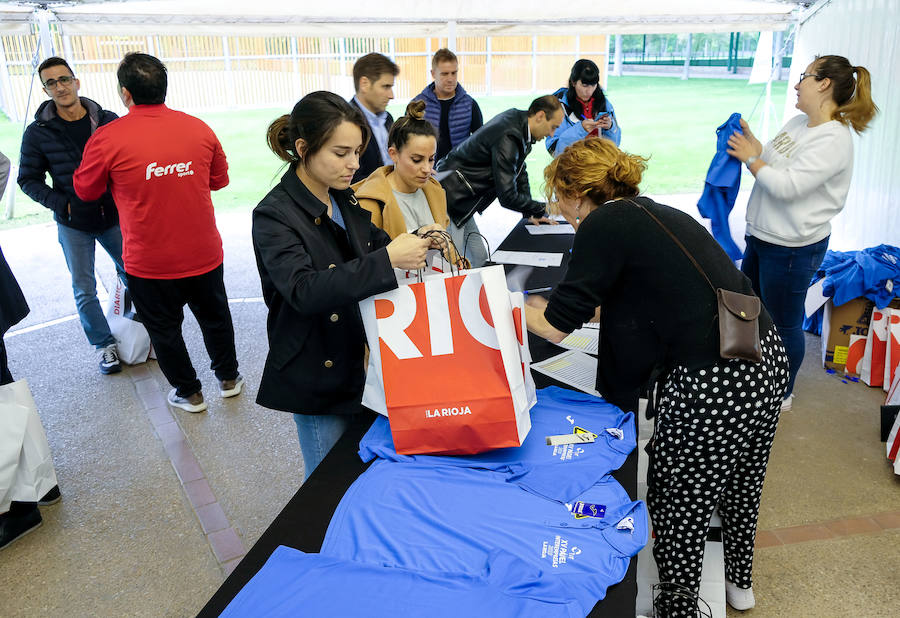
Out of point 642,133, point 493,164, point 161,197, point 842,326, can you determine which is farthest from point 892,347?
point 642,133

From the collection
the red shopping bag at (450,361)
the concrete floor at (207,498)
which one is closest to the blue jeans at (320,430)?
the red shopping bag at (450,361)

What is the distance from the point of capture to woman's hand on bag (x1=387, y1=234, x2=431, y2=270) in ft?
5.08

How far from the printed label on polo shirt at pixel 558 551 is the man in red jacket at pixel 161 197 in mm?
2324

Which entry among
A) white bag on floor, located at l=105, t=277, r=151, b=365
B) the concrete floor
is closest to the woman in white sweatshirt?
the concrete floor

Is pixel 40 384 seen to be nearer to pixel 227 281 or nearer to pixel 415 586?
pixel 227 281

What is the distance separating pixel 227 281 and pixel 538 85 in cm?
1000

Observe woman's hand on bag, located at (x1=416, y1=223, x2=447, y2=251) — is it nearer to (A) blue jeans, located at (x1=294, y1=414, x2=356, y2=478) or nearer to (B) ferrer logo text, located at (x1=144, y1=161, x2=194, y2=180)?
(A) blue jeans, located at (x1=294, y1=414, x2=356, y2=478)

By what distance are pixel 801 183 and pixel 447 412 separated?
201cm

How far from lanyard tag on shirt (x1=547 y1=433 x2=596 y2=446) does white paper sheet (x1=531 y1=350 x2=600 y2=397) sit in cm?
29

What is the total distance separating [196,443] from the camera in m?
3.18

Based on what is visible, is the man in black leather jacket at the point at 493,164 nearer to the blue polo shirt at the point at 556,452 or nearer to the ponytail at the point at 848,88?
the ponytail at the point at 848,88

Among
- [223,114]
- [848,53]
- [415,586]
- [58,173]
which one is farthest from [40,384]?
[223,114]

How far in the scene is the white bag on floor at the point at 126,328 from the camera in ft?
12.6

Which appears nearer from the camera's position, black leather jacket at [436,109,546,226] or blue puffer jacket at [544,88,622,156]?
black leather jacket at [436,109,546,226]
